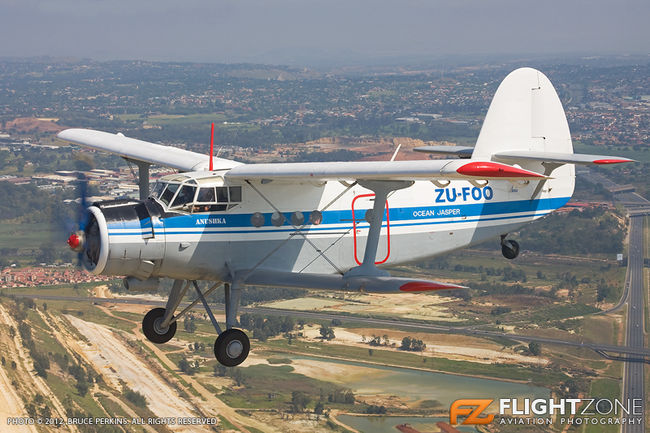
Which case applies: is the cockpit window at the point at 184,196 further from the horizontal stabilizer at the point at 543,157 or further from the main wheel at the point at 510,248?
the main wheel at the point at 510,248

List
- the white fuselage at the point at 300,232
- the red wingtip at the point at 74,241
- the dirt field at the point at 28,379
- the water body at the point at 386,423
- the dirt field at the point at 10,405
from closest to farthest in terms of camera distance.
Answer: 1. the red wingtip at the point at 74,241
2. the white fuselage at the point at 300,232
3. the water body at the point at 386,423
4. the dirt field at the point at 10,405
5. the dirt field at the point at 28,379

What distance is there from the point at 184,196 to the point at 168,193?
13.9 inches

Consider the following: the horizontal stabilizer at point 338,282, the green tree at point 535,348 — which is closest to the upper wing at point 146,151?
the horizontal stabilizer at point 338,282

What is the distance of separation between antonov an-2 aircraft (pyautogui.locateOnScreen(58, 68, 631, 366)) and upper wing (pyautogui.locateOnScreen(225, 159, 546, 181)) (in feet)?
0.08

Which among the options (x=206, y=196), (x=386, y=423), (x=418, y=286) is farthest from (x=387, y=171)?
(x=386, y=423)

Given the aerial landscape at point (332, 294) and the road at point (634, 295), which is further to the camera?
the road at point (634, 295)

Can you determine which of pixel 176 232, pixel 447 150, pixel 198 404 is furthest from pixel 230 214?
pixel 198 404

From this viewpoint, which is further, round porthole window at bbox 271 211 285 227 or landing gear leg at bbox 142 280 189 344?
landing gear leg at bbox 142 280 189 344

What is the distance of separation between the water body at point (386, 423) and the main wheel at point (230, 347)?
6197 cm

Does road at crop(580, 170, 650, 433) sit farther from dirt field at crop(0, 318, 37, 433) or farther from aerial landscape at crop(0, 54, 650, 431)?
dirt field at crop(0, 318, 37, 433)

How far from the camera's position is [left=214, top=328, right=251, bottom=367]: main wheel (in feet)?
66.2

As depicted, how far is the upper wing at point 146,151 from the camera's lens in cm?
2289

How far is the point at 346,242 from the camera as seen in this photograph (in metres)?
21.2

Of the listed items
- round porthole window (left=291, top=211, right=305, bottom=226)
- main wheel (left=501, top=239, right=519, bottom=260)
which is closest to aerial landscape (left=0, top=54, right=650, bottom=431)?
main wheel (left=501, top=239, right=519, bottom=260)
